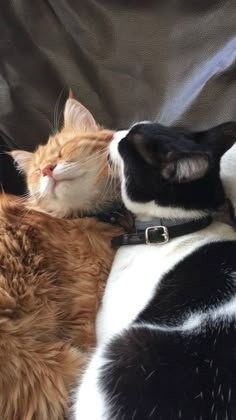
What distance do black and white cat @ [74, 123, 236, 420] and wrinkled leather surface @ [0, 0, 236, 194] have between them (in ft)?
0.77

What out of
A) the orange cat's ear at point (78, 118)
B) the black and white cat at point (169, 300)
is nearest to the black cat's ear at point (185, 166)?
the black and white cat at point (169, 300)

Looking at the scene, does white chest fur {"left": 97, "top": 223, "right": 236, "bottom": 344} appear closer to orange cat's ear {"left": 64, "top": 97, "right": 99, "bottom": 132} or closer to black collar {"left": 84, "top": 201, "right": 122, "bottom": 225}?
black collar {"left": 84, "top": 201, "right": 122, "bottom": 225}

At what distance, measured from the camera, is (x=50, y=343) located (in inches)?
51.3

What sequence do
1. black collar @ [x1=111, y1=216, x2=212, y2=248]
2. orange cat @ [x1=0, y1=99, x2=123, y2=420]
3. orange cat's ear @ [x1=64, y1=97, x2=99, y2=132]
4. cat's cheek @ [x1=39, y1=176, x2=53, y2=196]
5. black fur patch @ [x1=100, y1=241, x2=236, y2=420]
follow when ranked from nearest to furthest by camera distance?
black fur patch @ [x1=100, y1=241, x2=236, y2=420] → orange cat @ [x1=0, y1=99, x2=123, y2=420] → black collar @ [x1=111, y1=216, x2=212, y2=248] → cat's cheek @ [x1=39, y1=176, x2=53, y2=196] → orange cat's ear @ [x1=64, y1=97, x2=99, y2=132]

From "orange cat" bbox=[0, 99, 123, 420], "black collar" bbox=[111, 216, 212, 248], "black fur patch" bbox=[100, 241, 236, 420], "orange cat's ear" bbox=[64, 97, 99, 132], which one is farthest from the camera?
"orange cat's ear" bbox=[64, 97, 99, 132]

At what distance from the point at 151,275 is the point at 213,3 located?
31.2 inches

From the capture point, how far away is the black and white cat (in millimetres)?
1031

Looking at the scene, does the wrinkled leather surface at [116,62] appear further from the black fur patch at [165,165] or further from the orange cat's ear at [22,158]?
the black fur patch at [165,165]

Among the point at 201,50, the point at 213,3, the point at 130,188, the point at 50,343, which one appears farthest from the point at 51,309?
the point at 213,3

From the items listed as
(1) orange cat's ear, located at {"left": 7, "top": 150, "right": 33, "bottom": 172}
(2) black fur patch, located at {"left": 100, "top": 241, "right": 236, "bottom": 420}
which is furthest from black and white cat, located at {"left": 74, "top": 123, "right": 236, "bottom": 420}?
(1) orange cat's ear, located at {"left": 7, "top": 150, "right": 33, "bottom": 172}

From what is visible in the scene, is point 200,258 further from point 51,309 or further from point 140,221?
point 51,309

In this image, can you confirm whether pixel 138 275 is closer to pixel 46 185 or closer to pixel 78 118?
pixel 46 185

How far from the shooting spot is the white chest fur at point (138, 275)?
4.22ft

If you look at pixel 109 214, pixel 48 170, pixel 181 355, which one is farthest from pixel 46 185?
pixel 181 355
